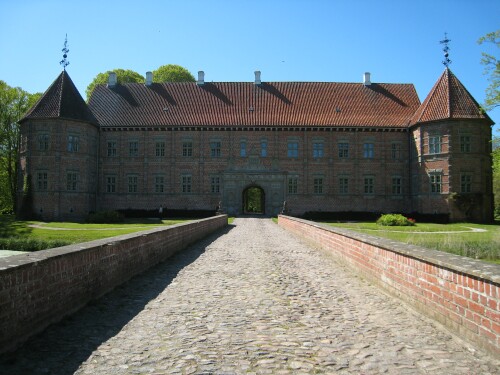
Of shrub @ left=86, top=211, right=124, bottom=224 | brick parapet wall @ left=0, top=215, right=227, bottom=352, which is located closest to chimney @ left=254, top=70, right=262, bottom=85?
shrub @ left=86, top=211, right=124, bottom=224

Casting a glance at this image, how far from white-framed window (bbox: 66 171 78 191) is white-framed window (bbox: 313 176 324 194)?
20.3 meters

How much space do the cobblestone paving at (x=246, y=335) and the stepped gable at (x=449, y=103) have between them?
3135cm

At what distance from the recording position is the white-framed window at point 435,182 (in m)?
35.1

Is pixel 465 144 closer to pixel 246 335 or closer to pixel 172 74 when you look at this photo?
pixel 172 74

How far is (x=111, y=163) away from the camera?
39562 mm

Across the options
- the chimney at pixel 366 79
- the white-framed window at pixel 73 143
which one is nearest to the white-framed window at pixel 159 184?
the white-framed window at pixel 73 143

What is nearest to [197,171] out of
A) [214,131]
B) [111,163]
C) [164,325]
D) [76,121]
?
[214,131]

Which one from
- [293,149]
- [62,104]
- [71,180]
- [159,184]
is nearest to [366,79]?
[293,149]

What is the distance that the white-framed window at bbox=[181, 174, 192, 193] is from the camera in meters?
39.1

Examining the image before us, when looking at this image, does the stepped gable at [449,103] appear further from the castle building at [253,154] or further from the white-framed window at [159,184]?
the white-framed window at [159,184]

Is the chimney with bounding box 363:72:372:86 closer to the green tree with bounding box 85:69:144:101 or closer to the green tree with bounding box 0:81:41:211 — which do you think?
the green tree with bounding box 85:69:144:101

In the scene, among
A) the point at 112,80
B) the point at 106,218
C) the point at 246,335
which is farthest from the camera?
the point at 112,80

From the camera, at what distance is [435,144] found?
35.6m

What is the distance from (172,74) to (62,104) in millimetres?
19601
